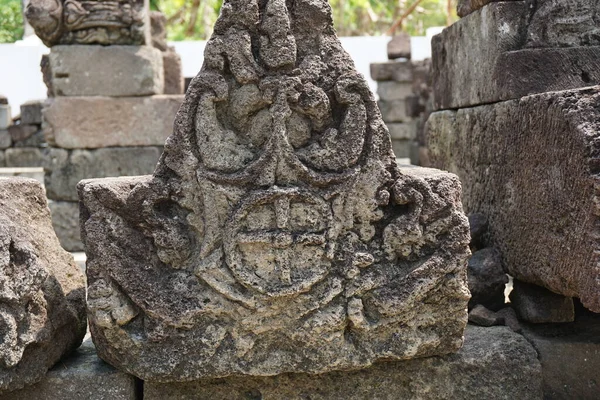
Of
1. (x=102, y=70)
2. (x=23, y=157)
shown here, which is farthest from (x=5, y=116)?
(x=102, y=70)

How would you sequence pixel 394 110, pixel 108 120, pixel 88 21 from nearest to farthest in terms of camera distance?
pixel 88 21, pixel 108 120, pixel 394 110

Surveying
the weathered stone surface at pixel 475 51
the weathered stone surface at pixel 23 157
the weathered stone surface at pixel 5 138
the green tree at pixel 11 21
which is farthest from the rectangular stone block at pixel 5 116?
the weathered stone surface at pixel 475 51

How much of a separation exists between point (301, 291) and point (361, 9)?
1035 inches

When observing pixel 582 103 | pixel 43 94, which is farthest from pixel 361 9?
pixel 582 103

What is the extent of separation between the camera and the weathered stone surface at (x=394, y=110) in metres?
14.0

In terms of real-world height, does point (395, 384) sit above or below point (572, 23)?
below

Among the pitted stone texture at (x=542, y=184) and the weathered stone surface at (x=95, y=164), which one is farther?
the weathered stone surface at (x=95, y=164)

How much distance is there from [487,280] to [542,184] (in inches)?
20.8

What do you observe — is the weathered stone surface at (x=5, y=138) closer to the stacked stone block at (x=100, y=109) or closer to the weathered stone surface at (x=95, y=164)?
the stacked stone block at (x=100, y=109)

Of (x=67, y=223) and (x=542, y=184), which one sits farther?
(x=67, y=223)

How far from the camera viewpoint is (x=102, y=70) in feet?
23.1

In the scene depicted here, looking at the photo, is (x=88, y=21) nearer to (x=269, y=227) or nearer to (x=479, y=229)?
(x=479, y=229)

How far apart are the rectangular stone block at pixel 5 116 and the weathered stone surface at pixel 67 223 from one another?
796cm

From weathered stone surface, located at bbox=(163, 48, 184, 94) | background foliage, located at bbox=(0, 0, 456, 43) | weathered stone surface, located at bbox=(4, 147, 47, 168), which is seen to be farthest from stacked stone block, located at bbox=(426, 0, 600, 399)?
background foliage, located at bbox=(0, 0, 456, 43)
